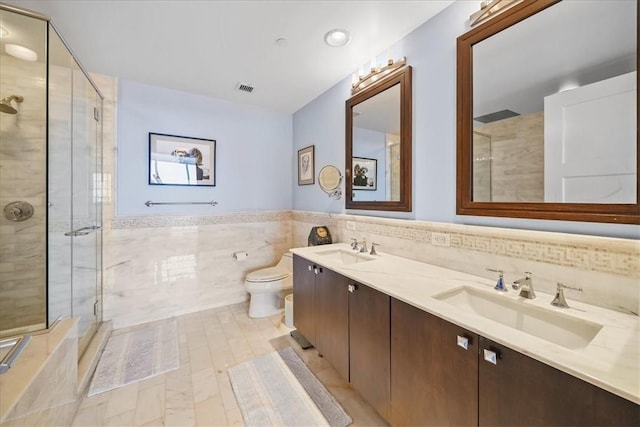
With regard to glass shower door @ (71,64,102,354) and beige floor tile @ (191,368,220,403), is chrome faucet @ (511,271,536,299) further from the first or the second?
glass shower door @ (71,64,102,354)

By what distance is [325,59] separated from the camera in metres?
2.08

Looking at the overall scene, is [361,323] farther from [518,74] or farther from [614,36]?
[614,36]

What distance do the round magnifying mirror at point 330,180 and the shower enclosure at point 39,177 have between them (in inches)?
81.5

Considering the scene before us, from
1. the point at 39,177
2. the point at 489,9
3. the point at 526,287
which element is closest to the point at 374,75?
the point at 489,9

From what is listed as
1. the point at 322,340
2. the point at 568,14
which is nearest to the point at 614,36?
the point at 568,14

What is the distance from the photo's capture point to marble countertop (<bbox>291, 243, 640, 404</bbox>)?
64cm

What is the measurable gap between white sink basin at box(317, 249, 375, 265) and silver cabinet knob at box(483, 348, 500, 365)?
112cm

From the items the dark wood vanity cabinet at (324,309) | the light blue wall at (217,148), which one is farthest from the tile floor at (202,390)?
the light blue wall at (217,148)

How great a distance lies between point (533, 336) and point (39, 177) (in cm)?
287

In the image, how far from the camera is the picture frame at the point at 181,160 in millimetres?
2562

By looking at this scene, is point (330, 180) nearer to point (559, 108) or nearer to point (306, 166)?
point (306, 166)

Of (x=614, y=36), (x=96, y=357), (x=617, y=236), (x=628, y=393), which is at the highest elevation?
(x=614, y=36)

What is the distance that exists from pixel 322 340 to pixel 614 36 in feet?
6.95

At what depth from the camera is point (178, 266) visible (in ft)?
8.82
